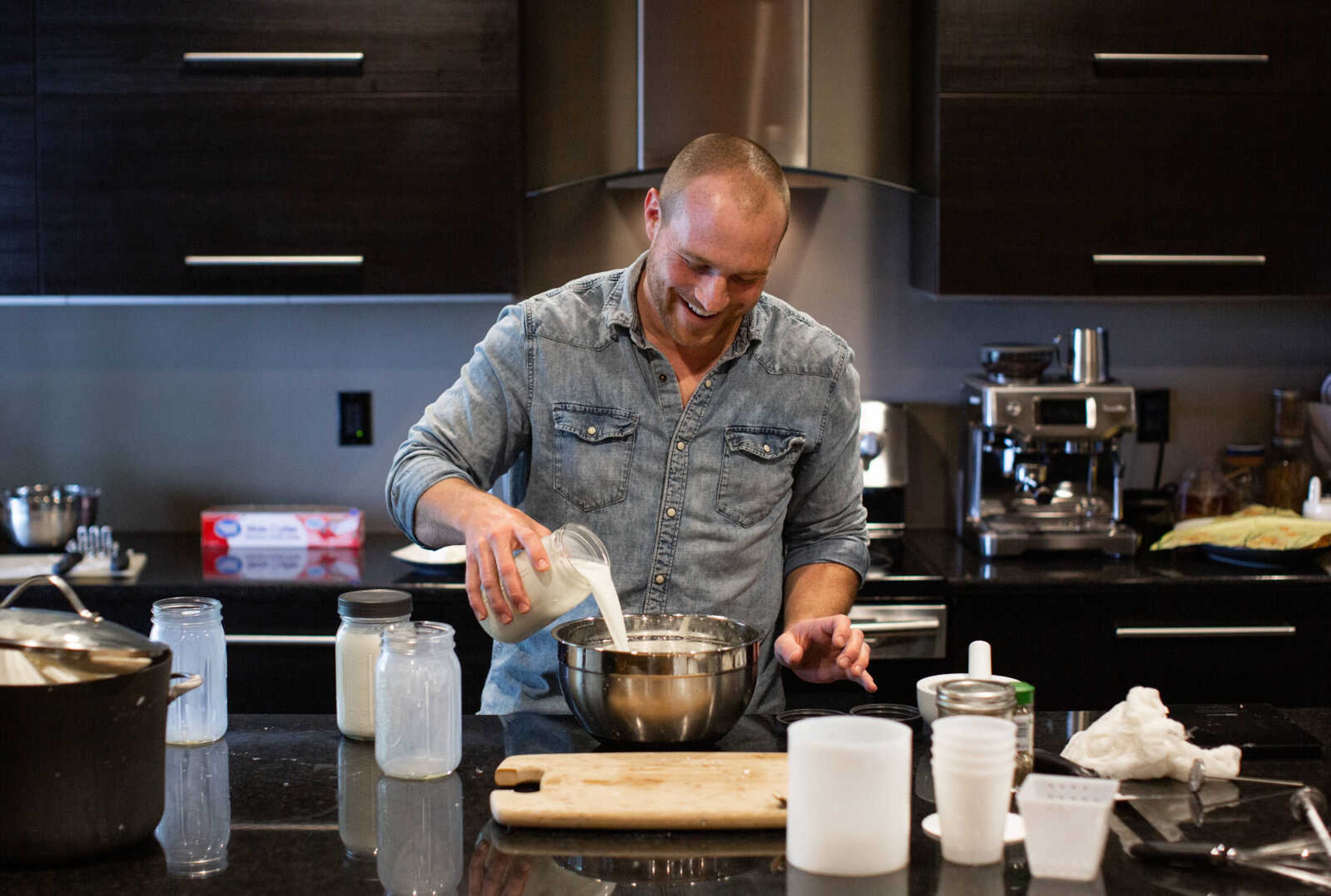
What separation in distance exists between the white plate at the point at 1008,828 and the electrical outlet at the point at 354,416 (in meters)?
2.21

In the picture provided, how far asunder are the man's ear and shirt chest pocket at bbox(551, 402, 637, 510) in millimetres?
266

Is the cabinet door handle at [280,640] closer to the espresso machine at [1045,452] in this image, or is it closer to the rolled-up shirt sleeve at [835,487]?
the rolled-up shirt sleeve at [835,487]

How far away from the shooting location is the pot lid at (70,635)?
1274mm

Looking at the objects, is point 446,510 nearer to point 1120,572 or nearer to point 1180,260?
point 1120,572

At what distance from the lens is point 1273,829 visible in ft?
4.58

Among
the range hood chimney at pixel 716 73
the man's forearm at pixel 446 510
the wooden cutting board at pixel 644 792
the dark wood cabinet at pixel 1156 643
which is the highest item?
the range hood chimney at pixel 716 73

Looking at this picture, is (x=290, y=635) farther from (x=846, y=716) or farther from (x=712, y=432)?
(x=846, y=716)

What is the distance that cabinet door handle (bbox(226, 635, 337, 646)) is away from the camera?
2.74m

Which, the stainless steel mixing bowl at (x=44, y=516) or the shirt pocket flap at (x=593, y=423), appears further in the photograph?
the stainless steel mixing bowl at (x=44, y=516)

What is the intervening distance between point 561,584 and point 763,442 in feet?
1.94

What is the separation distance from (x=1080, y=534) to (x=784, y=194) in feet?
4.49

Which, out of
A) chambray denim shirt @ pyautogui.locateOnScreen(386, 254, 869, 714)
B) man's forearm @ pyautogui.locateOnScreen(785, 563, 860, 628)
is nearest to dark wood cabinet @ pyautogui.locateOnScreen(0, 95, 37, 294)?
chambray denim shirt @ pyautogui.locateOnScreen(386, 254, 869, 714)

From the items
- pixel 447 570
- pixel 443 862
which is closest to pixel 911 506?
pixel 447 570

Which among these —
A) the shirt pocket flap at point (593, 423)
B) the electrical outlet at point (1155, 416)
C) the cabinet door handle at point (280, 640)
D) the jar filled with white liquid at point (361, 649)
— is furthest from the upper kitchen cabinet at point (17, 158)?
the electrical outlet at point (1155, 416)
